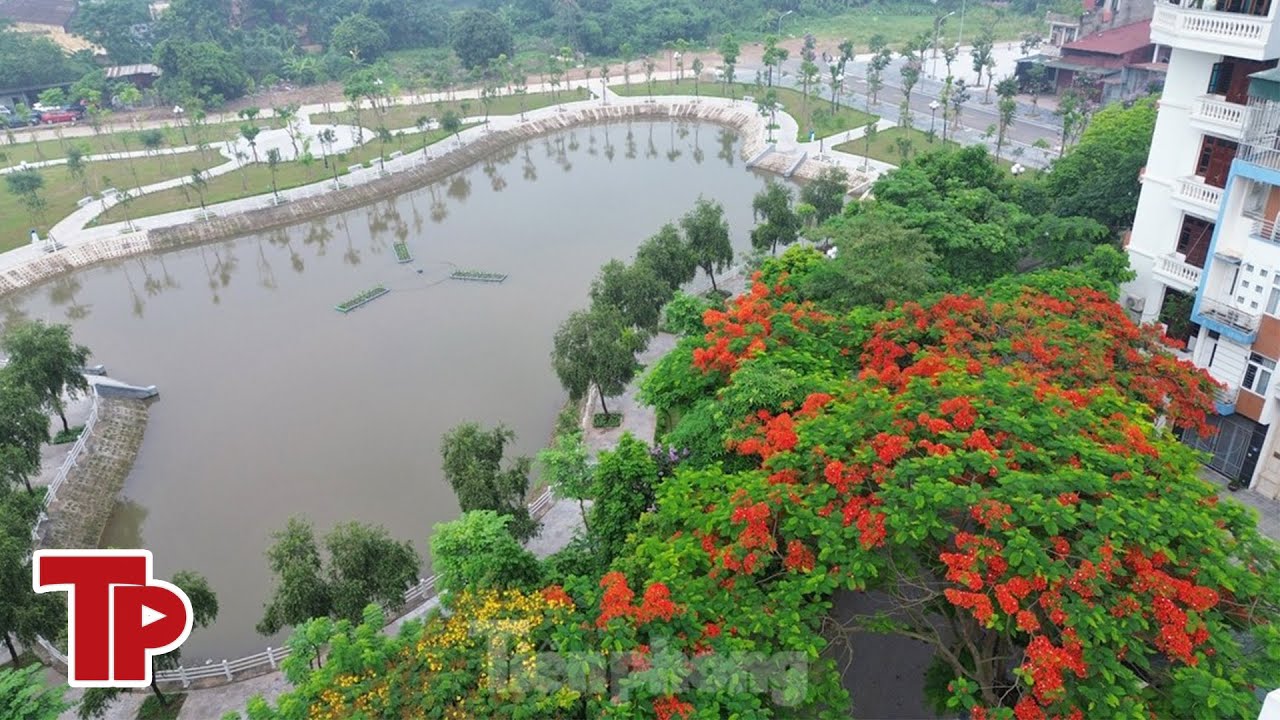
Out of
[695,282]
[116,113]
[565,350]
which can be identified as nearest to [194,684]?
[565,350]

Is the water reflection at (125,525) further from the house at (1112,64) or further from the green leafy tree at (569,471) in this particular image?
the house at (1112,64)

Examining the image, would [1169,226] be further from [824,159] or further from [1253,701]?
[824,159]

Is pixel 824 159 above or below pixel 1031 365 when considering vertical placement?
below

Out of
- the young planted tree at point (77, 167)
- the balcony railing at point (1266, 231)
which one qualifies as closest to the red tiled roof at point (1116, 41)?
the balcony railing at point (1266, 231)

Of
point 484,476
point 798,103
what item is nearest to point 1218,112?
point 484,476

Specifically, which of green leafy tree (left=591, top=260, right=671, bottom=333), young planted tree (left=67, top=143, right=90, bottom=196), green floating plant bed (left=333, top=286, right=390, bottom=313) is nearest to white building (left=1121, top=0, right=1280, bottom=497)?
green leafy tree (left=591, top=260, right=671, bottom=333)
